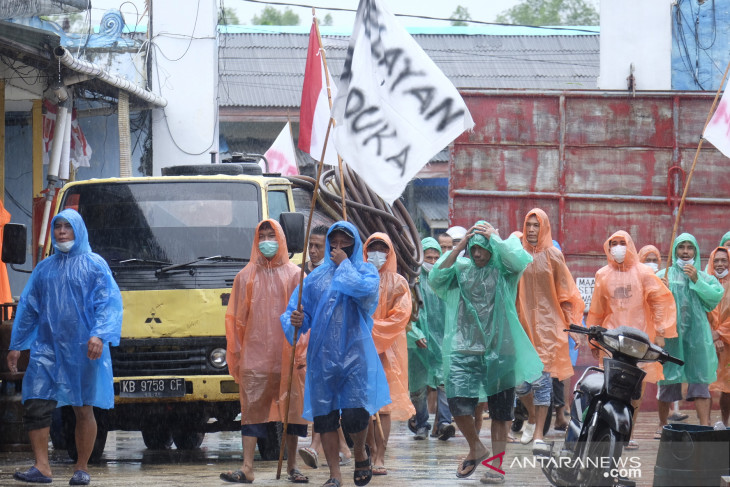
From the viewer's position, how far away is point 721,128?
10.2m

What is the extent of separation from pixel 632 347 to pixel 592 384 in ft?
1.14

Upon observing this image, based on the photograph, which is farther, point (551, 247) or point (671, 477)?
point (551, 247)

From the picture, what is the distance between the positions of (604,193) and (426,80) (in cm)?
696

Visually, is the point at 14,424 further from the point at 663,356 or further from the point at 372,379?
the point at 663,356

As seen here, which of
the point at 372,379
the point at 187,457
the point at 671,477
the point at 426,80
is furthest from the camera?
the point at 187,457

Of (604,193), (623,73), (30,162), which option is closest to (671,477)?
(604,193)

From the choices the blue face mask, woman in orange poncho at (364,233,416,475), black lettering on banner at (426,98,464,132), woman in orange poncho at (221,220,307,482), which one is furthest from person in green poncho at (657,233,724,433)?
the blue face mask

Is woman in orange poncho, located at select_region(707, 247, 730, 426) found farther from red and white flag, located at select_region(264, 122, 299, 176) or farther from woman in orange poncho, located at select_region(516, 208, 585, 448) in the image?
red and white flag, located at select_region(264, 122, 299, 176)

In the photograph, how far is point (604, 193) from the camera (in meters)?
15.0

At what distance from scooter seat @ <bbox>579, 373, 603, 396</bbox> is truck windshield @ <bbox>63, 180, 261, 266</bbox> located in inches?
133

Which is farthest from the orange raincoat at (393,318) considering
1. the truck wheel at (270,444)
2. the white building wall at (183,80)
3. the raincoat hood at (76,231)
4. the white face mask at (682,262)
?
the white building wall at (183,80)

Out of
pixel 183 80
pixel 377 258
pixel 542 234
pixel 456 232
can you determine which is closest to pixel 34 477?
pixel 377 258

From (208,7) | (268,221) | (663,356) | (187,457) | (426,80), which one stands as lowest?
(187,457)

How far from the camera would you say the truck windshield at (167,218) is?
9.59m
